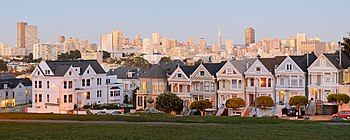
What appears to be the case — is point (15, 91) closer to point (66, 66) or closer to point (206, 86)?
point (66, 66)

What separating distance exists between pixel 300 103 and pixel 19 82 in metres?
50.0

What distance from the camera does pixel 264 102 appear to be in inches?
2227

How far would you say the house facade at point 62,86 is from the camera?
67.2 meters

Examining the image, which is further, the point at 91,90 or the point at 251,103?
the point at 91,90

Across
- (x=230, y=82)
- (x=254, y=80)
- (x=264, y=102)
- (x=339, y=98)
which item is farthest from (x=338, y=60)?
(x=230, y=82)

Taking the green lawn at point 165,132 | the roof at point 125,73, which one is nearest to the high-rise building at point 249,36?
the roof at point 125,73

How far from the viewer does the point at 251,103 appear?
198 ft

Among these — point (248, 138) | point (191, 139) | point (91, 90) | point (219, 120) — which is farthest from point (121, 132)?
point (91, 90)

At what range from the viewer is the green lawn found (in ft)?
77.9

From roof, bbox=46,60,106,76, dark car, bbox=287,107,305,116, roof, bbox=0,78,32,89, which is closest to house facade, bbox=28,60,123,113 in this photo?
roof, bbox=46,60,106,76

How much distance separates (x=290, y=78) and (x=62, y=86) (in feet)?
87.9

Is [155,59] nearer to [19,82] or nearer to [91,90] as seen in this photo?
[19,82]

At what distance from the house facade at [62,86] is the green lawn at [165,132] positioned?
38815mm

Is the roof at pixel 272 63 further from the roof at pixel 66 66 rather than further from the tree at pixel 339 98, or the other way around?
the roof at pixel 66 66
